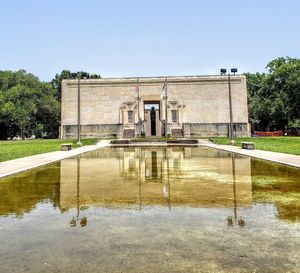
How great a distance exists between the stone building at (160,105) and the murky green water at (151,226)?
40.4 metres

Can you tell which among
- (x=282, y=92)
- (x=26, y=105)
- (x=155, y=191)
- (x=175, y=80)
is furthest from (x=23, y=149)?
(x=282, y=92)

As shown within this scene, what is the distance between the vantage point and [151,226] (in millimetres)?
4895

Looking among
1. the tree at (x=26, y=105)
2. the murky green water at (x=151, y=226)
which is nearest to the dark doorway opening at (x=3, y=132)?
the tree at (x=26, y=105)

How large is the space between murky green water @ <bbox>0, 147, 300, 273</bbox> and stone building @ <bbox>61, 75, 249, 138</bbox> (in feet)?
133

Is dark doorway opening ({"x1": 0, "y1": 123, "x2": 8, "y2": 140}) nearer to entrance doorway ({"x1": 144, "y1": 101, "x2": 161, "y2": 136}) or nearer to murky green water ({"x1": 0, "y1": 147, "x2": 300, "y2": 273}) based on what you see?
entrance doorway ({"x1": 144, "y1": 101, "x2": 161, "y2": 136})

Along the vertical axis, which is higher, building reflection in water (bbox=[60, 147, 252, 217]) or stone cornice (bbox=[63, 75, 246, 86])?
stone cornice (bbox=[63, 75, 246, 86])

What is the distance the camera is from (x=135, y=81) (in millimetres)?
50438

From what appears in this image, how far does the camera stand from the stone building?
161ft

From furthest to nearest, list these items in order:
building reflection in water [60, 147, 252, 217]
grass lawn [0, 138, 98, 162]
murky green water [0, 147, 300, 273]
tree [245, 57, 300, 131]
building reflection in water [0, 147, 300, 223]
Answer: tree [245, 57, 300, 131], grass lawn [0, 138, 98, 162], building reflection in water [60, 147, 252, 217], building reflection in water [0, 147, 300, 223], murky green water [0, 147, 300, 273]

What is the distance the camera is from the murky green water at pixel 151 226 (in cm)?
355

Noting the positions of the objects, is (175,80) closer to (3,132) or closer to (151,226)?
(3,132)

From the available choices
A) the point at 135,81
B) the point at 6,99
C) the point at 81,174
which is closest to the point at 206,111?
the point at 135,81

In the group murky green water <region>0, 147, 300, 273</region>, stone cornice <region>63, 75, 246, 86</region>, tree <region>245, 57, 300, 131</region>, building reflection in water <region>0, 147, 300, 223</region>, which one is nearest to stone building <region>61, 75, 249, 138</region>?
stone cornice <region>63, 75, 246, 86</region>

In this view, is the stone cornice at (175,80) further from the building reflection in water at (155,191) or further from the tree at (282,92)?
the building reflection in water at (155,191)
